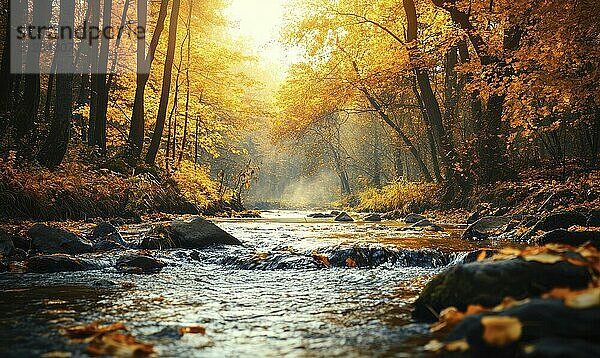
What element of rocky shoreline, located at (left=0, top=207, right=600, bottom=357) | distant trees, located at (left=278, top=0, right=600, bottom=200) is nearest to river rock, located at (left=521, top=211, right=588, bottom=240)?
rocky shoreline, located at (left=0, top=207, right=600, bottom=357)

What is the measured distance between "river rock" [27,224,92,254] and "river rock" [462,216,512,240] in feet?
21.1

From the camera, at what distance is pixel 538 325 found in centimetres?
214

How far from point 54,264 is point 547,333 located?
5.31 meters

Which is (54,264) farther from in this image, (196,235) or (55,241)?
(196,235)

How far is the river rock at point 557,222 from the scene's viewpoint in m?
8.34

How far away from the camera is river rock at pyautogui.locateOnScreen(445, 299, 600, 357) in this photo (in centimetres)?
191

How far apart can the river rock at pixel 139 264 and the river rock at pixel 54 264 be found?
374mm

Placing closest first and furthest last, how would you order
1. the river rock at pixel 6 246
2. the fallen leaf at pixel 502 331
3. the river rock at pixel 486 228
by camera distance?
the fallen leaf at pixel 502 331 → the river rock at pixel 6 246 → the river rock at pixel 486 228

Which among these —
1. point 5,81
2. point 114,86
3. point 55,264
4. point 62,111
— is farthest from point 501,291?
point 114,86

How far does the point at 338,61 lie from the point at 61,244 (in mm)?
16215

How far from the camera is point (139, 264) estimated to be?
6.16 metres

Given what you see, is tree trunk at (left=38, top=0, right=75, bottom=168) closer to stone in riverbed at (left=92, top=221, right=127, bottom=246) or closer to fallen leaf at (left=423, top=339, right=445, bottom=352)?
stone in riverbed at (left=92, top=221, right=127, bottom=246)

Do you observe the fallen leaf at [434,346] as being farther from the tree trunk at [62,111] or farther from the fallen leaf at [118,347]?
the tree trunk at [62,111]

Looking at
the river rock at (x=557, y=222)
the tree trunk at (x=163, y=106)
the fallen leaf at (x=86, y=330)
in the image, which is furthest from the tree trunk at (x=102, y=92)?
the fallen leaf at (x=86, y=330)
